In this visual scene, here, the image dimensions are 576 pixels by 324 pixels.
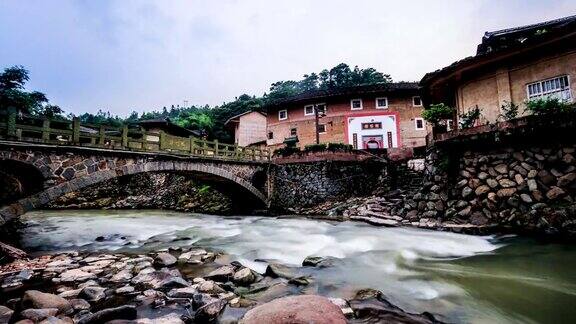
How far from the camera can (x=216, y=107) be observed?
195ft

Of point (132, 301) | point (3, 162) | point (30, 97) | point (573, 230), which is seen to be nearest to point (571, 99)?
point (573, 230)

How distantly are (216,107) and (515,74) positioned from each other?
53141 millimetres

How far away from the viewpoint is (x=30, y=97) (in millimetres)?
20281

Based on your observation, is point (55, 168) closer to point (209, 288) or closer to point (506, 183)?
point (209, 288)

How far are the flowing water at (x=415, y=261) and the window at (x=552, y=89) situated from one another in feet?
22.0

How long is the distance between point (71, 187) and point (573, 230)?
51.8 feet

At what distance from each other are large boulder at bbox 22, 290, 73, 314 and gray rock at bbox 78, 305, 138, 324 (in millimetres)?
734

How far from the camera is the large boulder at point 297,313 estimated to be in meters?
3.46

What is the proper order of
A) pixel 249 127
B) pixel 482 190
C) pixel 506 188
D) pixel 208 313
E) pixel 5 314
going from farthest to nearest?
pixel 249 127, pixel 482 190, pixel 506 188, pixel 5 314, pixel 208 313

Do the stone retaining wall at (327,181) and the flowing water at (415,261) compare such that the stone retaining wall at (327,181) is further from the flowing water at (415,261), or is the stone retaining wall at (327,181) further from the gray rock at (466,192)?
the gray rock at (466,192)

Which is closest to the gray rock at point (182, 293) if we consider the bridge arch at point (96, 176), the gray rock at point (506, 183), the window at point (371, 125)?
the bridge arch at point (96, 176)

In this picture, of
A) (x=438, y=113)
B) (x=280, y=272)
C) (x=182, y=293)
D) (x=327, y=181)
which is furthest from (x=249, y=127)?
(x=182, y=293)

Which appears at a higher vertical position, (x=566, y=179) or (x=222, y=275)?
(x=566, y=179)

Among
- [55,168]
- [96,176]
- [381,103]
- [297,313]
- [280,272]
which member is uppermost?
[381,103]
